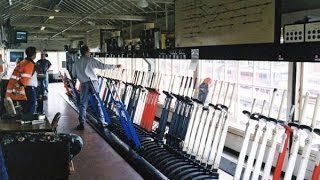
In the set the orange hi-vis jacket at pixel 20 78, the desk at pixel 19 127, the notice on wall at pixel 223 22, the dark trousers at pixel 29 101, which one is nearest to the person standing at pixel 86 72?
the dark trousers at pixel 29 101

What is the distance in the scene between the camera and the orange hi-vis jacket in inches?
243

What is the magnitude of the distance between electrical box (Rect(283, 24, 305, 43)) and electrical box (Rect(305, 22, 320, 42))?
44mm

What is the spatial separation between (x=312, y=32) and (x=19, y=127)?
10.5ft

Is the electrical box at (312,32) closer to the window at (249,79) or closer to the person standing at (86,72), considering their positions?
the window at (249,79)

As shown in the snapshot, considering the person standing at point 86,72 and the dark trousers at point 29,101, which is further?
the person standing at point 86,72

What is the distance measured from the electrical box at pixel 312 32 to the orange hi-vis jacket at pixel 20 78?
5176 millimetres

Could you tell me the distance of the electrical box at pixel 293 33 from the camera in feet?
7.06

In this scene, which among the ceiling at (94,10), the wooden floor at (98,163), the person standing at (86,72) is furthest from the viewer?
the ceiling at (94,10)

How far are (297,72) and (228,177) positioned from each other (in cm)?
209

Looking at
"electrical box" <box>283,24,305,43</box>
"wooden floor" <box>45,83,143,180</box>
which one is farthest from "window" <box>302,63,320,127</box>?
"electrical box" <box>283,24,305,43</box>

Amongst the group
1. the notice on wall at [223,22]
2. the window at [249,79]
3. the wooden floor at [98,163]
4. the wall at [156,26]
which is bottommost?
the wooden floor at [98,163]

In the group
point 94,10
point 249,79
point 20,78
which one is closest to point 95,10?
point 94,10

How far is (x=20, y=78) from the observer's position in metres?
6.17

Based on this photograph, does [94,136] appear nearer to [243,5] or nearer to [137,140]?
[137,140]
